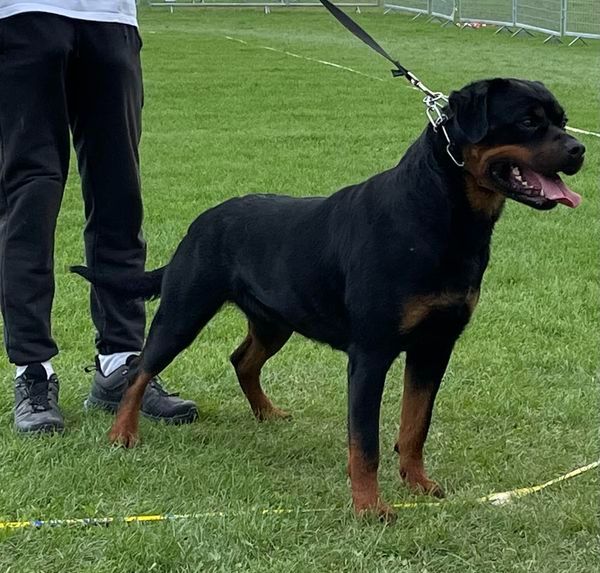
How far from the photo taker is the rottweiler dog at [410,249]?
123 inches

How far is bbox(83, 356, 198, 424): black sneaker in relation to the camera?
4.20 meters

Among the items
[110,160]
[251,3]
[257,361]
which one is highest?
[110,160]

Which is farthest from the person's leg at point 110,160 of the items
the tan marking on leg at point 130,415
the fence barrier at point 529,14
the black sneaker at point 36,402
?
the fence barrier at point 529,14

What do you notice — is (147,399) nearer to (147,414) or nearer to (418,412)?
(147,414)

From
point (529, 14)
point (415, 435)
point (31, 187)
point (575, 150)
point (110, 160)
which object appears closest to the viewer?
point (575, 150)

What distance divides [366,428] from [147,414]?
1268 mm

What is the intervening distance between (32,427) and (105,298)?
0.66 metres

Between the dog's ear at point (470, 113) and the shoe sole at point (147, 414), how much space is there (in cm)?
169

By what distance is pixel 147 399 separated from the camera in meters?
4.27

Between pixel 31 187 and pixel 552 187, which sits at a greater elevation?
pixel 552 187

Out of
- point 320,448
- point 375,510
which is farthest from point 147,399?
point 375,510

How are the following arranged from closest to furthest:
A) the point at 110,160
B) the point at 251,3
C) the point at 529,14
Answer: the point at 110,160, the point at 529,14, the point at 251,3

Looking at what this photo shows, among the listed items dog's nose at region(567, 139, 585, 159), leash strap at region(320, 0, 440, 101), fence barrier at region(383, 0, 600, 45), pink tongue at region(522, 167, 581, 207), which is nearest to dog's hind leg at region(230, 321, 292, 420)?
leash strap at region(320, 0, 440, 101)

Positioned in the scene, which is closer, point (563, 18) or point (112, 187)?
point (112, 187)
